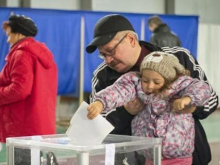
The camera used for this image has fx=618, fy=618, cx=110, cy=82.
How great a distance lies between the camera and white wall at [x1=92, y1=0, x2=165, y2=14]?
11586mm

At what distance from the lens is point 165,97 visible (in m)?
2.56

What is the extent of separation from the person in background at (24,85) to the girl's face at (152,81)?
1.84m

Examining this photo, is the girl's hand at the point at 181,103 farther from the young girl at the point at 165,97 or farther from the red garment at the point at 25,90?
the red garment at the point at 25,90

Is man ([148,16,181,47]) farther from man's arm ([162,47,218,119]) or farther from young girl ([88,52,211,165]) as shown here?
young girl ([88,52,211,165])

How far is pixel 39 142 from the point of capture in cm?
231

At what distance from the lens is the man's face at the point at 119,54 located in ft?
8.89

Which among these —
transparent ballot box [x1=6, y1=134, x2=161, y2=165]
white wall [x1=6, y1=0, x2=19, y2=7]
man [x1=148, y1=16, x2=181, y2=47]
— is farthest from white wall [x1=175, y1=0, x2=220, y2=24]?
transparent ballot box [x1=6, y1=134, x2=161, y2=165]

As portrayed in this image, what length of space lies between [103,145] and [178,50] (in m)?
0.87

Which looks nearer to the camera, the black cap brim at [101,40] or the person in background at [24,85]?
the black cap brim at [101,40]

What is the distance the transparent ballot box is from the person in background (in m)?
1.76

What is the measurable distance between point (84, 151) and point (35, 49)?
237 cm

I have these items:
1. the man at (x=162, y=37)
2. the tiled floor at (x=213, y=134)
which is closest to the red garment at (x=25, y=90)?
the tiled floor at (x=213, y=134)

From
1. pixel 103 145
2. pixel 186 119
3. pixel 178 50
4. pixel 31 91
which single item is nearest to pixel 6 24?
pixel 31 91

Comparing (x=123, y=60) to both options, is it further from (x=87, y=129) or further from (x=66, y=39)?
(x=66, y=39)
